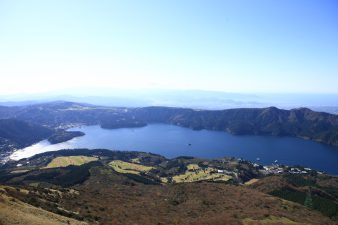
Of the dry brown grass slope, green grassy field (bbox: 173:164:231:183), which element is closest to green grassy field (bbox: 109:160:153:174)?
green grassy field (bbox: 173:164:231:183)

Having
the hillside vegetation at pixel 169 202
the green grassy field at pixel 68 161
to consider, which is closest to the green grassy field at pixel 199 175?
the hillside vegetation at pixel 169 202

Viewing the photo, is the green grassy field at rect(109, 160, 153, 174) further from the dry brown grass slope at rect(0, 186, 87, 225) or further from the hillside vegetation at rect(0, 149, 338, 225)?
the dry brown grass slope at rect(0, 186, 87, 225)

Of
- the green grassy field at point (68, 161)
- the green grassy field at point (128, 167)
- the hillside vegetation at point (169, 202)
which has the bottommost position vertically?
the green grassy field at point (68, 161)

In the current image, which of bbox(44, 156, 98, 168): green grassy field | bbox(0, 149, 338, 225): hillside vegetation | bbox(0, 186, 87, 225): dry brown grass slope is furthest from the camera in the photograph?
bbox(44, 156, 98, 168): green grassy field

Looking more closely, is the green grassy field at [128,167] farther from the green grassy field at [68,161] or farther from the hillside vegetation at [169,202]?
the hillside vegetation at [169,202]

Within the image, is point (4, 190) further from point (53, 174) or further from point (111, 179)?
point (53, 174)

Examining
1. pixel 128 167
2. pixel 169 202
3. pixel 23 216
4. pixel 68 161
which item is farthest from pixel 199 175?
pixel 23 216

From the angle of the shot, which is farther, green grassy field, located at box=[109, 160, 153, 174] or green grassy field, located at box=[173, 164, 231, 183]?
green grassy field, located at box=[109, 160, 153, 174]

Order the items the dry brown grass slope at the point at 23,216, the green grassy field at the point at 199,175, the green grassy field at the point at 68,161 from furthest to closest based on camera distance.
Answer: the green grassy field at the point at 68,161 < the green grassy field at the point at 199,175 < the dry brown grass slope at the point at 23,216

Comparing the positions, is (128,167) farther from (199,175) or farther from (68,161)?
(68,161)
